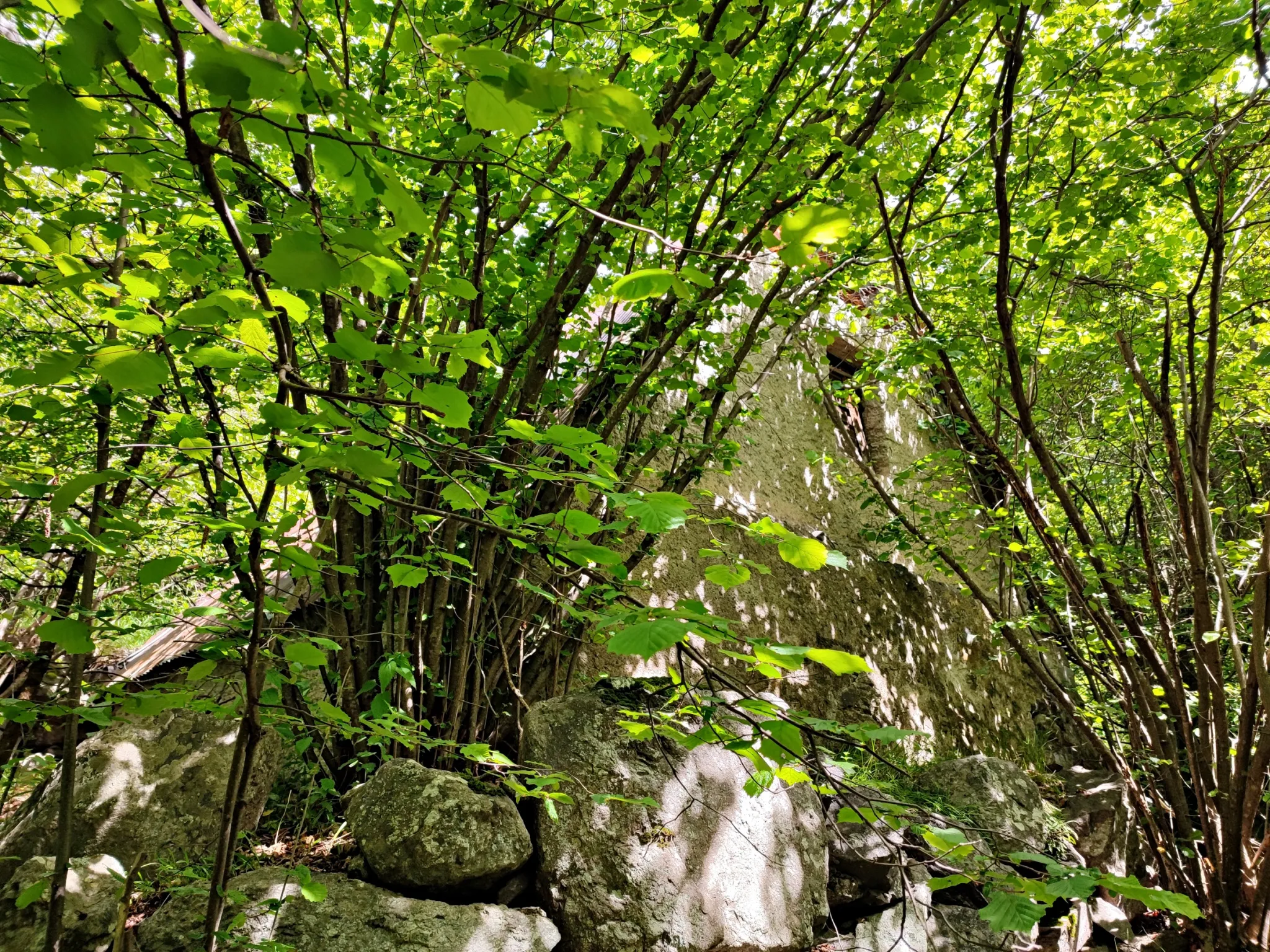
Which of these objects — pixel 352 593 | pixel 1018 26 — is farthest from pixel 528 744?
pixel 1018 26

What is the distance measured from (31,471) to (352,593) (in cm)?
138

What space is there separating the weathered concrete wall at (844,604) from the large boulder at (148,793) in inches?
86.6

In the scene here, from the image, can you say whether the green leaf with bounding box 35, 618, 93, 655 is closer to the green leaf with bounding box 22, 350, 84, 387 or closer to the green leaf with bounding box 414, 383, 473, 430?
the green leaf with bounding box 22, 350, 84, 387

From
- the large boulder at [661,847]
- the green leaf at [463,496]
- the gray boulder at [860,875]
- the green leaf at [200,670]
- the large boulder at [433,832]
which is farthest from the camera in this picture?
the gray boulder at [860,875]

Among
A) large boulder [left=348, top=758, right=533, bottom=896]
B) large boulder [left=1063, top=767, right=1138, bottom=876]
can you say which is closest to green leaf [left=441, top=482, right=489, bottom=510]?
large boulder [left=348, top=758, right=533, bottom=896]

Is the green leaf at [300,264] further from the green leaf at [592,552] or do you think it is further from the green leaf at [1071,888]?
the green leaf at [1071,888]

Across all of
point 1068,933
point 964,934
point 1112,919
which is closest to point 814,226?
point 964,934

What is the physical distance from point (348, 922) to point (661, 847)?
3.76 ft

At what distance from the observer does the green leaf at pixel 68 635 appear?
994mm

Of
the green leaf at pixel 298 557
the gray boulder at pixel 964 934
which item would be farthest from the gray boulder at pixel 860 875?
the green leaf at pixel 298 557

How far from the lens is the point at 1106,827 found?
4445mm

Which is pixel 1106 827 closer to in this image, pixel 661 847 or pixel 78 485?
pixel 661 847

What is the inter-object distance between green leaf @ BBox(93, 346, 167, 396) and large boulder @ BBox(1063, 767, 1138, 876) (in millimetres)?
5551

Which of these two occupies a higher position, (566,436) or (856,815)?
(566,436)
